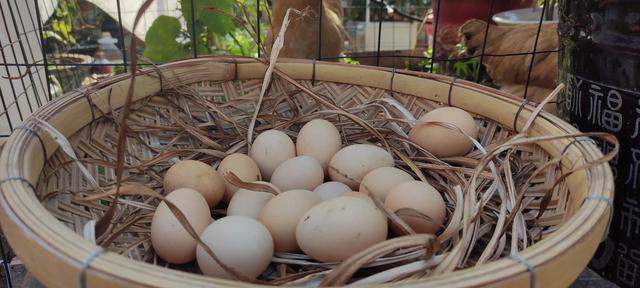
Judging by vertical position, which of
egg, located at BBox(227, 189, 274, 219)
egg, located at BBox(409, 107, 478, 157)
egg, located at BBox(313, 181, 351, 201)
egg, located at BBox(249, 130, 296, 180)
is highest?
egg, located at BBox(409, 107, 478, 157)

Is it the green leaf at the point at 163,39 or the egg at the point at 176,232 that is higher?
the green leaf at the point at 163,39

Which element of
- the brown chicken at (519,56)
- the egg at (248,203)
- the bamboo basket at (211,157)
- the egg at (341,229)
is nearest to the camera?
the bamboo basket at (211,157)

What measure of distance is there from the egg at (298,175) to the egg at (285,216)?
87 mm

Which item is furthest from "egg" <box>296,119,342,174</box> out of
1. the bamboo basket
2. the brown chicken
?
the brown chicken

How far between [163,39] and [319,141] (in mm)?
960

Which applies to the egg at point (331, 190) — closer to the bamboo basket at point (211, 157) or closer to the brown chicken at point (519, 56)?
the bamboo basket at point (211, 157)

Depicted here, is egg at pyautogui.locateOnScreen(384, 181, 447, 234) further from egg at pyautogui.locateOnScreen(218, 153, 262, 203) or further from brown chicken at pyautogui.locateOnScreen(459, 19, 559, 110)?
brown chicken at pyautogui.locateOnScreen(459, 19, 559, 110)

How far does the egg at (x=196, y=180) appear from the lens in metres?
0.64

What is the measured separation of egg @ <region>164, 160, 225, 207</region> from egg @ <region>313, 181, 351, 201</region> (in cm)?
13

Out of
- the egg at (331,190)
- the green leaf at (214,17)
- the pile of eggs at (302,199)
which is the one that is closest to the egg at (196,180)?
the pile of eggs at (302,199)

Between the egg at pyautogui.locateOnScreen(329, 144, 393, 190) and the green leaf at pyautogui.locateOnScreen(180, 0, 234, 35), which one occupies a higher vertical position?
the green leaf at pyautogui.locateOnScreen(180, 0, 234, 35)

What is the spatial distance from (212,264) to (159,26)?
1.18 meters

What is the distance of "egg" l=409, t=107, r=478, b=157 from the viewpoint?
70 centimetres

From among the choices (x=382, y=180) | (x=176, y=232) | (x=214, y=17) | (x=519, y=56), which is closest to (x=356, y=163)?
(x=382, y=180)
